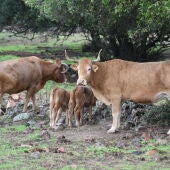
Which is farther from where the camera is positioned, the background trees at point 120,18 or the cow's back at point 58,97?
the cow's back at point 58,97

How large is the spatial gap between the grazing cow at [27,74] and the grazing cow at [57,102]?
1.89 metres

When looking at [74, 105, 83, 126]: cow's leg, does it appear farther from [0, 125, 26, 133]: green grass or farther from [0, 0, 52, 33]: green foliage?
[0, 0, 52, 33]: green foliage

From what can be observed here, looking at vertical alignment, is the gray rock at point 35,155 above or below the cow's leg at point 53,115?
below

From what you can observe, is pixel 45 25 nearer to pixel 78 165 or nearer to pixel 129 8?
pixel 129 8

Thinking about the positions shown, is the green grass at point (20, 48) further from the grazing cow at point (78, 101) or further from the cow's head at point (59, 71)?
the grazing cow at point (78, 101)

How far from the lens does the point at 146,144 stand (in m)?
13.0

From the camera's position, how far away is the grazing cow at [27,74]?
673 inches

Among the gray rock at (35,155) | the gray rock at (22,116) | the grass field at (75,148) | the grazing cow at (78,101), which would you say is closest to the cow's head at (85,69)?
the grazing cow at (78,101)

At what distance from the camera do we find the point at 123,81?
1499 centimetres

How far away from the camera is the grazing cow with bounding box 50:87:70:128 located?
15.5 meters

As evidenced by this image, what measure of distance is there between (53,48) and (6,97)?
17808mm

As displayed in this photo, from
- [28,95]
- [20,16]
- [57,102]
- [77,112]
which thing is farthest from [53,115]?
[20,16]

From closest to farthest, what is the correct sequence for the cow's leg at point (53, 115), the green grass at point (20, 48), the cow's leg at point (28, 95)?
the cow's leg at point (53, 115), the cow's leg at point (28, 95), the green grass at point (20, 48)

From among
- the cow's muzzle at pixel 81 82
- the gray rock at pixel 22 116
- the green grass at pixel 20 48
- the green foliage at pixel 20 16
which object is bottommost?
the gray rock at pixel 22 116
